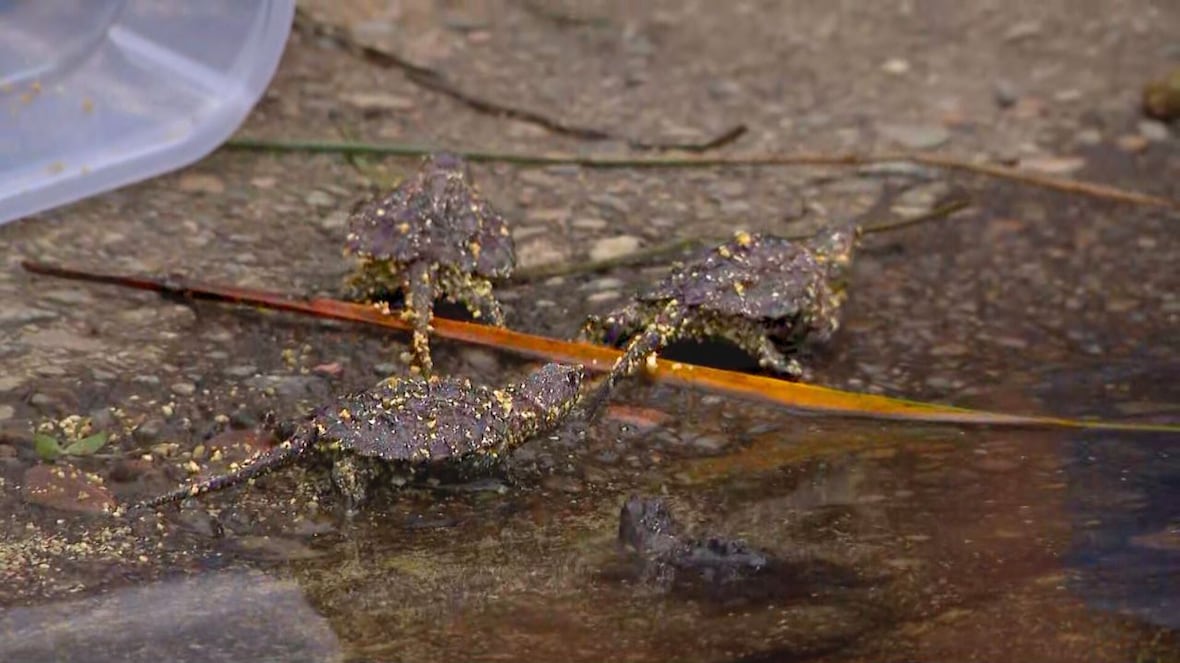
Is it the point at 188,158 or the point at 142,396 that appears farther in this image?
the point at 188,158

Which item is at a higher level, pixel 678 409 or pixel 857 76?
pixel 857 76

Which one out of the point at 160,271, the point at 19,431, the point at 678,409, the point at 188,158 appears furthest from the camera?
the point at 188,158

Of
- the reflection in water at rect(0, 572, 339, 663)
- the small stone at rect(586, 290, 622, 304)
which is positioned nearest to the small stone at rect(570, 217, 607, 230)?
the small stone at rect(586, 290, 622, 304)

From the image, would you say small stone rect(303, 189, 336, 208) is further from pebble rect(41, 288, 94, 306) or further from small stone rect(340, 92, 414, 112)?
pebble rect(41, 288, 94, 306)

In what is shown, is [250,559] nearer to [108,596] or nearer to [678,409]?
[108,596]

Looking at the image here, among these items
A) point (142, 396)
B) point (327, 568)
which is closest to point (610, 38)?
point (142, 396)

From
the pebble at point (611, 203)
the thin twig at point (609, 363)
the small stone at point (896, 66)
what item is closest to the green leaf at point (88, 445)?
the thin twig at point (609, 363)

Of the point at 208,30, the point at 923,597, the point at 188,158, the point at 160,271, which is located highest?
the point at 208,30

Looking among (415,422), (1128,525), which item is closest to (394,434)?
(415,422)
